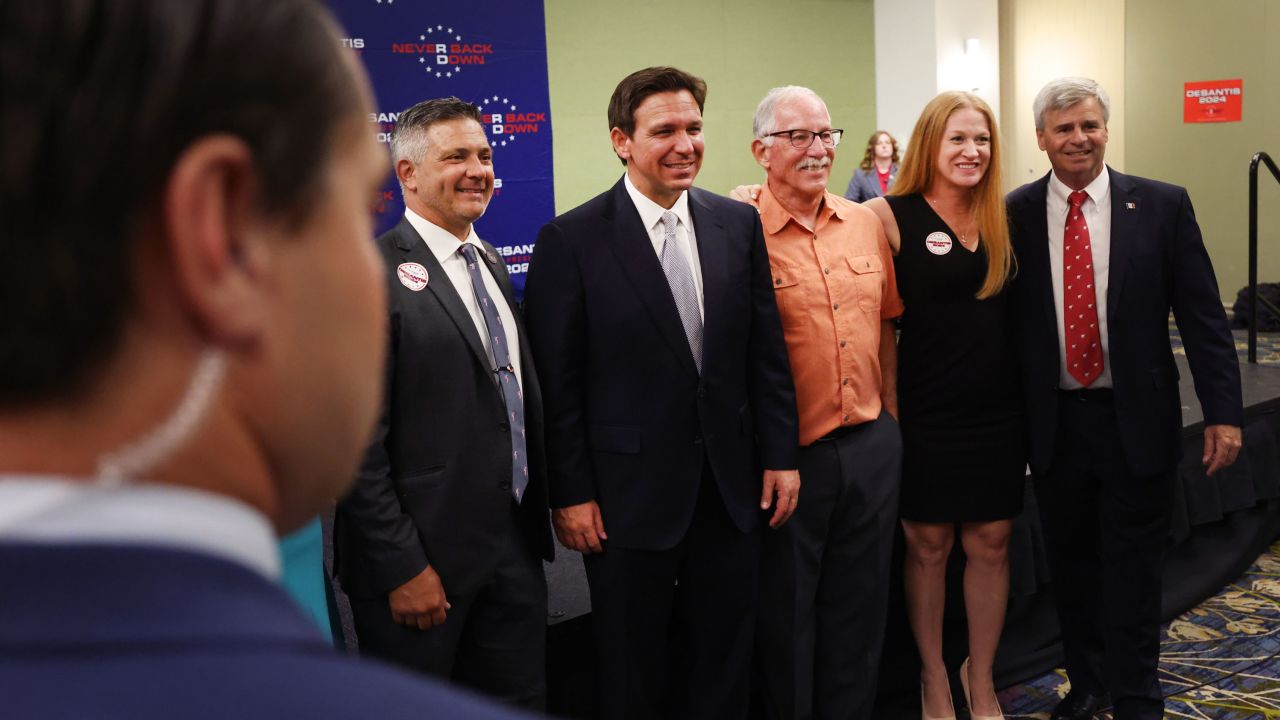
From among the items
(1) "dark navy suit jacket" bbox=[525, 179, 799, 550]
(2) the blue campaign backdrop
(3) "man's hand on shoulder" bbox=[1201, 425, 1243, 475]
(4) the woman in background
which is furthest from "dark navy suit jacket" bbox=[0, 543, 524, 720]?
(4) the woman in background

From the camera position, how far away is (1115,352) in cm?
270

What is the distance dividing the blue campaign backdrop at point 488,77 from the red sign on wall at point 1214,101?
5.53m

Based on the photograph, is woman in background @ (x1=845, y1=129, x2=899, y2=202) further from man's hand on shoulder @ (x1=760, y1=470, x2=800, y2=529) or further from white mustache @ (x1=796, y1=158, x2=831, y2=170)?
man's hand on shoulder @ (x1=760, y1=470, x2=800, y2=529)

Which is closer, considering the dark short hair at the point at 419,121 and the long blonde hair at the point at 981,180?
the dark short hair at the point at 419,121

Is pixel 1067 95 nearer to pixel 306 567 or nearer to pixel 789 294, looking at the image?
pixel 789 294

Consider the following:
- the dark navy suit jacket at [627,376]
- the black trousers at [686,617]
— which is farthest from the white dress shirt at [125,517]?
the black trousers at [686,617]

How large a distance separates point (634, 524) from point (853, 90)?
811 centimetres

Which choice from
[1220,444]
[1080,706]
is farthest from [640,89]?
[1080,706]

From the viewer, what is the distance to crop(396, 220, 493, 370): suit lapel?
213cm

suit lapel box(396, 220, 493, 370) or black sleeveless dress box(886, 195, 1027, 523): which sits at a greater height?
suit lapel box(396, 220, 493, 370)

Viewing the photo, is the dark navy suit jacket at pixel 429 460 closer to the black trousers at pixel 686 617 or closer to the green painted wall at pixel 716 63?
the black trousers at pixel 686 617

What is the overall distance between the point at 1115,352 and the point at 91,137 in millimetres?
2730

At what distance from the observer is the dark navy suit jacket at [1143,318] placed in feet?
8.82

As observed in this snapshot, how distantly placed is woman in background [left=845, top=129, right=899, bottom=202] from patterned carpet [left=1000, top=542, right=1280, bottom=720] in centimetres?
479
